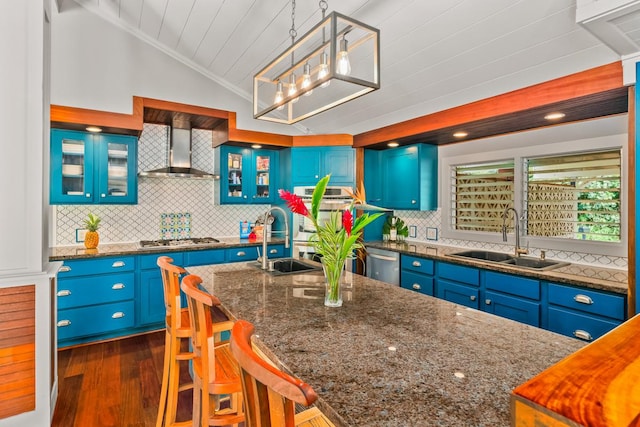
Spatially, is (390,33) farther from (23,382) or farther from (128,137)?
(23,382)

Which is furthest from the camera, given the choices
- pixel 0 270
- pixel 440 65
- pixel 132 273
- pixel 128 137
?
pixel 128 137

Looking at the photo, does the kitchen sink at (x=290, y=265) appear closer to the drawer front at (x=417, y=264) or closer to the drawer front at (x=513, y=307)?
the drawer front at (x=417, y=264)

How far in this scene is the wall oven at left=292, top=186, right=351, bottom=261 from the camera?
446 centimetres

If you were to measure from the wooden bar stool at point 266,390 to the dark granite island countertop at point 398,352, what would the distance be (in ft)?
0.61

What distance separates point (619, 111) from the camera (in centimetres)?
264

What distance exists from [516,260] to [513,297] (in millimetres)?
579

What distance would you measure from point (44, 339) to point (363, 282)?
2.10 metres

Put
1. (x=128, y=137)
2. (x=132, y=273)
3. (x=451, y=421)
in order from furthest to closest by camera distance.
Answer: (x=128, y=137) → (x=132, y=273) → (x=451, y=421)

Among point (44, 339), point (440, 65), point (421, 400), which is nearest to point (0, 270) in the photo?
point (44, 339)

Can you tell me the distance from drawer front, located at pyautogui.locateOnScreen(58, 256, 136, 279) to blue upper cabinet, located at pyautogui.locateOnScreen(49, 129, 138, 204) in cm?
65

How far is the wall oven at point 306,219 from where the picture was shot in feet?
14.6

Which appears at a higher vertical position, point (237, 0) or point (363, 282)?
point (237, 0)

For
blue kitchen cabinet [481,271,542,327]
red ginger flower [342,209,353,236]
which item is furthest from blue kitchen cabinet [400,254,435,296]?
red ginger flower [342,209,353,236]

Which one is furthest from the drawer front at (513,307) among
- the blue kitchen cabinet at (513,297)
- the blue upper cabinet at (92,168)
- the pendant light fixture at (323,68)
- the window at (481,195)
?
the blue upper cabinet at (92,168)
